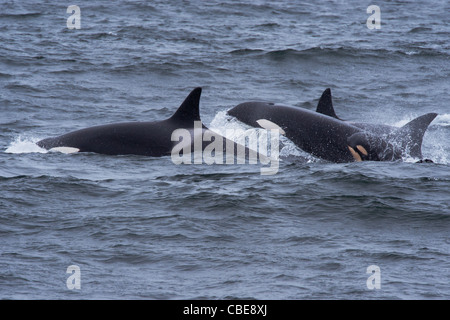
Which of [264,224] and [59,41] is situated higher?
[59,41]

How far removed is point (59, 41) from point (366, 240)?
19.7 meters

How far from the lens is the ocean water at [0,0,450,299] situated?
8.50 metres

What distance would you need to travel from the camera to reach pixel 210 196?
11320mm

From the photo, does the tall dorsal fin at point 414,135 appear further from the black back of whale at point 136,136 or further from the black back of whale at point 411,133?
the black back of whale at point 136,136

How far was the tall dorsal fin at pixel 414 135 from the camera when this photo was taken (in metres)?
14.0

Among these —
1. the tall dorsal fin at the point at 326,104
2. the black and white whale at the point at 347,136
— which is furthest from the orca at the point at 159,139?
the tall dorsal fin at the point at 326,104

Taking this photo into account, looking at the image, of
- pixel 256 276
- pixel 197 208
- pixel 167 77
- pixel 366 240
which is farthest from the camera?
pixel 167 77

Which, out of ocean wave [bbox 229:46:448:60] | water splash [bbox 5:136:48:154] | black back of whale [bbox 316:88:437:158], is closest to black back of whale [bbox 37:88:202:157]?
water splash [bbox 5:136:48:154]

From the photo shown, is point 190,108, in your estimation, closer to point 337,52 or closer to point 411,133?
point 411,133

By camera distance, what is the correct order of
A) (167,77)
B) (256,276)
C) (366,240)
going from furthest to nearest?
(167,77)
(366,240)
(256,276)

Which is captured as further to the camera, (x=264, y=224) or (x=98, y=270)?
(x=264, y=224)
